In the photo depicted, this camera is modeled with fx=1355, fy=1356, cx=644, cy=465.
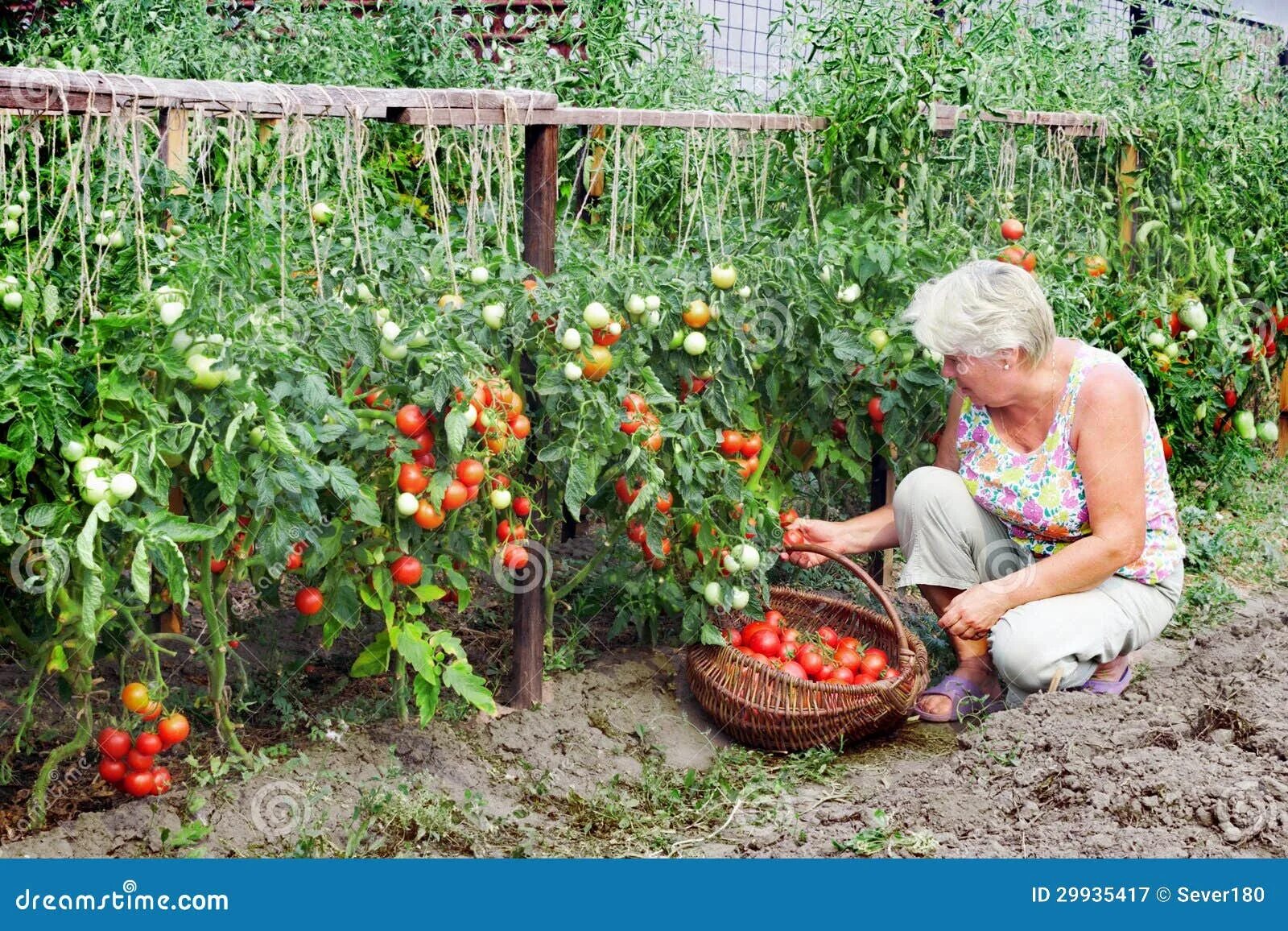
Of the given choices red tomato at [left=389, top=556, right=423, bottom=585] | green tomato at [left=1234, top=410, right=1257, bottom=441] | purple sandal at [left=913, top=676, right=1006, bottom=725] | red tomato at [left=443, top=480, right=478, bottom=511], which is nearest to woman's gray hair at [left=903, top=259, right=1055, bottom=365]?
purple sandal at [left=913, top=676, right=1006, bottom=725]

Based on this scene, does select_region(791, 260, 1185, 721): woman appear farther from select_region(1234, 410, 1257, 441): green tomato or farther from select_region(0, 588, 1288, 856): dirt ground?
select_region(1234, 410, 1257, 441): green tomato

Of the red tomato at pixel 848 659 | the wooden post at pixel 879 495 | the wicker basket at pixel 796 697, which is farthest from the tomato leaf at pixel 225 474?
the wooden post at pixel 879 495

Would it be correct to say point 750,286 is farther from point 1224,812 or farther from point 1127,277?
point 1127,277

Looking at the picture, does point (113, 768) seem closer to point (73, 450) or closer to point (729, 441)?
point (73, 450)

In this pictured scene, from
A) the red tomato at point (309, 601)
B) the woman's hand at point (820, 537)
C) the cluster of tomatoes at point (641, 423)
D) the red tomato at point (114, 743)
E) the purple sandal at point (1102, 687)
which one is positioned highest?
the cluster of tomatoes at point (641, 423)

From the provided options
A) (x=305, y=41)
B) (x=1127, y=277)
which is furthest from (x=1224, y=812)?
(x=305, y=41)

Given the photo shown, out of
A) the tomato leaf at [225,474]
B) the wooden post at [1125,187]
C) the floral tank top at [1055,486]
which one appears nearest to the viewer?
the tomato leaf at [225,474]

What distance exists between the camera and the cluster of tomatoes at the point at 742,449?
2.86 meters

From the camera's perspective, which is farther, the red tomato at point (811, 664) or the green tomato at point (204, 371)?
the red tomato at point (811, 664)

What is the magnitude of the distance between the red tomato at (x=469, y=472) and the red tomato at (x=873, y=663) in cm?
104

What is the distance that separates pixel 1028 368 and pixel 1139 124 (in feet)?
6.06

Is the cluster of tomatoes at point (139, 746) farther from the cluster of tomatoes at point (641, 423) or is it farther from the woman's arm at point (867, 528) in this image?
the woman's arm at point (867, 528)

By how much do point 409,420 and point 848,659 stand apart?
3.89 feet

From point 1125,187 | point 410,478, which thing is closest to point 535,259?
point 410,478
